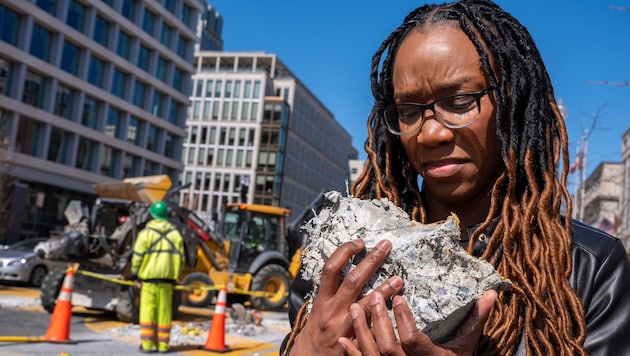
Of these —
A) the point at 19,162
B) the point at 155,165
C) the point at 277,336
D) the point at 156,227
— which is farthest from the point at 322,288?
the point at 155,165

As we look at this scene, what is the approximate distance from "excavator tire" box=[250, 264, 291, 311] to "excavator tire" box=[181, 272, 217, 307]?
109 centimetres

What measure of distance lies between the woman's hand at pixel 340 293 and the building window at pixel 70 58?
38.1 meters

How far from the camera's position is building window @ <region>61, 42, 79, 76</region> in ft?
117

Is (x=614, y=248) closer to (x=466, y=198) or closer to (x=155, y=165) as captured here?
(x=466, y=198)

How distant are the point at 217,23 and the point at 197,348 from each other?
10605 cm

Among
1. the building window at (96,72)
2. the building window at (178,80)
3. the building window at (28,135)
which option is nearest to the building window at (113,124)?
the building window at (96,72)

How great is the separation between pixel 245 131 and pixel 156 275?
218 ft

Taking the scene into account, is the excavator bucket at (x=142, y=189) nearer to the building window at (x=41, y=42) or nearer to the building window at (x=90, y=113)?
the building window at (x=41, y=42)

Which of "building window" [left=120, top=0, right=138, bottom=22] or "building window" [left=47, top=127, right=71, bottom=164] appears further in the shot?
"building window" [left=120, top=0, right=138, bottom=22]

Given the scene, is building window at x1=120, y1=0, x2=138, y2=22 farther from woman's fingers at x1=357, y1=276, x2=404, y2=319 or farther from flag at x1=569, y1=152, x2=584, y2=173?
woman's fingers at x1=357, y1=276, x2=404, y2=319

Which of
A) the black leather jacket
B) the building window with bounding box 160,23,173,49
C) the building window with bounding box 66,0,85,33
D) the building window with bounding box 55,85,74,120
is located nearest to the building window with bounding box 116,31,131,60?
the building window with bounding box 66,0,85,33

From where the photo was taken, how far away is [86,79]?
122ft

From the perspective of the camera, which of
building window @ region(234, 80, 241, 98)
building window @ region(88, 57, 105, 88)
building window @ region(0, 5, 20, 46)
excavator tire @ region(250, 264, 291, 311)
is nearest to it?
excavator tire @ region(250, 264, 291, 311)

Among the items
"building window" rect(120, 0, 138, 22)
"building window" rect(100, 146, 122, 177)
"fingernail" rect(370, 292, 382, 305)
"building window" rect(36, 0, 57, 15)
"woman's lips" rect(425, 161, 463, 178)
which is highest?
"building window" rect(120, 0, 138, 22)
